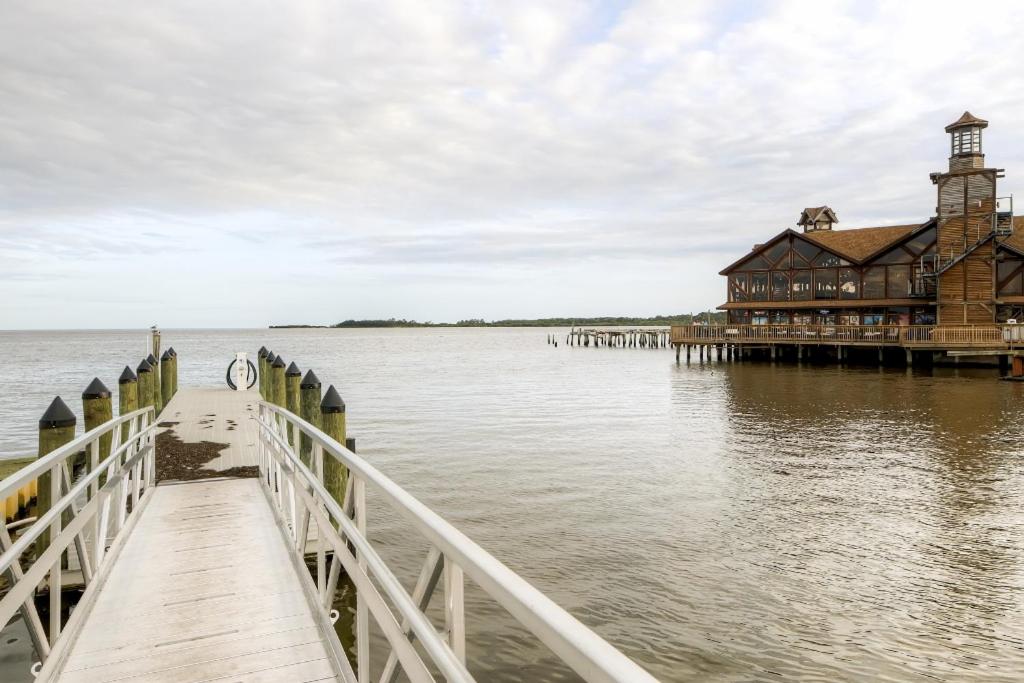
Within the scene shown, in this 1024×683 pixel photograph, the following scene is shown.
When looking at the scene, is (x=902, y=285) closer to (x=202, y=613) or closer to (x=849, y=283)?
(x=849, y=283)

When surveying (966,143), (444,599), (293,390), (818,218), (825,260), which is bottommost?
(444,599)

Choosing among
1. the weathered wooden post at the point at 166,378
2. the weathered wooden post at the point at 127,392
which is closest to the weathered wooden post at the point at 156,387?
the weathered wooden post at the point at 127,392

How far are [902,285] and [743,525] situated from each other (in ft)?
144

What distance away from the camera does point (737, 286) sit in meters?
54.8

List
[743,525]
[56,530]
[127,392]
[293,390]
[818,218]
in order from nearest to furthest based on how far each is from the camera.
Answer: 1. [56,530]
2. [743,525]
3. [127,392]
4. [293,390]
5. [818,218]

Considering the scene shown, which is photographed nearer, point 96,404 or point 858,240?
point 96,404

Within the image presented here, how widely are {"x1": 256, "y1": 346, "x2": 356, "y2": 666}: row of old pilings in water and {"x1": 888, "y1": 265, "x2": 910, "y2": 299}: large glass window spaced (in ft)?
149

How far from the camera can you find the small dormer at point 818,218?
57531 mm

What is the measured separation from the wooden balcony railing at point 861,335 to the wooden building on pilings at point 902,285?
7 centimetres

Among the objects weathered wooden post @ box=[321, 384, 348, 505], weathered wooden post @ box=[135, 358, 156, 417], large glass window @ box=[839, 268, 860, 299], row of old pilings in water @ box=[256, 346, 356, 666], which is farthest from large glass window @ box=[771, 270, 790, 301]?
weathered wooden post @ box=[321, 384, 348, 505]

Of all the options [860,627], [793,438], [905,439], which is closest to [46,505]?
[860,627]

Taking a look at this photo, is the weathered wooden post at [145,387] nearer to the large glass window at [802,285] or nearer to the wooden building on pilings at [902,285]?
the wooden building on pilings at [902,285]

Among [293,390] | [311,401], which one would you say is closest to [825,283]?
[293,390]

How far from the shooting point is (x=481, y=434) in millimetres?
19422
